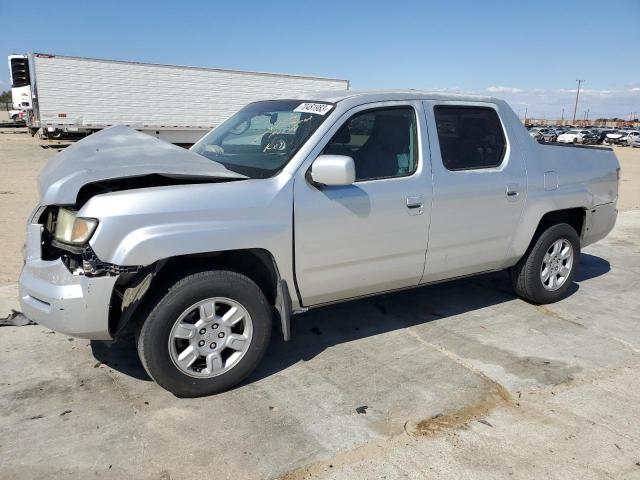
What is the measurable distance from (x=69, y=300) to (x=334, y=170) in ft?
5.49

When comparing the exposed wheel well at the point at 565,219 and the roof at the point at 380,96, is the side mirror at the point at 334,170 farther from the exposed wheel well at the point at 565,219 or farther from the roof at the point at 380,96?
the exposed wheel well at the point at 565,219

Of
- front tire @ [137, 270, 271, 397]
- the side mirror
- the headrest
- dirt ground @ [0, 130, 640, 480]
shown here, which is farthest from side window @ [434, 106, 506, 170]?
front tire @ [137, 270, 271, 397]

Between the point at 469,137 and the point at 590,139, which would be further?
the point at 590,139

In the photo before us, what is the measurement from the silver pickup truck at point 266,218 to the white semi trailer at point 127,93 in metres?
15.2

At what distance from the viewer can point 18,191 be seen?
11.1 m

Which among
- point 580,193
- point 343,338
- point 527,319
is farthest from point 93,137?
point 580,193

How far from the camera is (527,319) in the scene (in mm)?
4781

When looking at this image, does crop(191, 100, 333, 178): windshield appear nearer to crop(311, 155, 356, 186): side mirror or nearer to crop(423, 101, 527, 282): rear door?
crop(311, 155, 356, 186): side mirror

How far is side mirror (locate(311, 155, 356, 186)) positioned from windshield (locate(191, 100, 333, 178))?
0.26 metres

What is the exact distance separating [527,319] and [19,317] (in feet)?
14.0

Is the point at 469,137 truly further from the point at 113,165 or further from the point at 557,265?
the point at 113,165

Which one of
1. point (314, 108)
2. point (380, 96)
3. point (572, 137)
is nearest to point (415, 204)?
point (380, 96)

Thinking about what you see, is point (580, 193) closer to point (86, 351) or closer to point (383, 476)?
point (383, 476)

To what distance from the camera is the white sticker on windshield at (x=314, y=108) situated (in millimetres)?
3762
